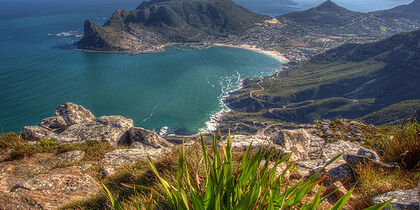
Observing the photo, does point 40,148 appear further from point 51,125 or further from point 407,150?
point 407,150

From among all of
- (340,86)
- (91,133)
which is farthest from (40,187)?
(340,86)

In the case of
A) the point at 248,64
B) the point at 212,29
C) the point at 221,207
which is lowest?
the point at 248,64

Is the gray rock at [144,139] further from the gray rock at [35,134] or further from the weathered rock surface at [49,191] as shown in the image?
the weathered rock surface at [49,191]

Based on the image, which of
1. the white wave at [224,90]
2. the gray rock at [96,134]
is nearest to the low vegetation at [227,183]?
the gray rock at [96,134]

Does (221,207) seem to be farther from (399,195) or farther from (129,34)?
(129,34)

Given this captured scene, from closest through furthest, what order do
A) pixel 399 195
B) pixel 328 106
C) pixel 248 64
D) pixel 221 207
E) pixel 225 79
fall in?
pixel 221 207, pixel 399 195, pixel 328 106, pixel 225 79, pixel 248 64

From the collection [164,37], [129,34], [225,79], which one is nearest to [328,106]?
[225,79]

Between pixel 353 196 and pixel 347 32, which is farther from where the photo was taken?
pixel 347 32
